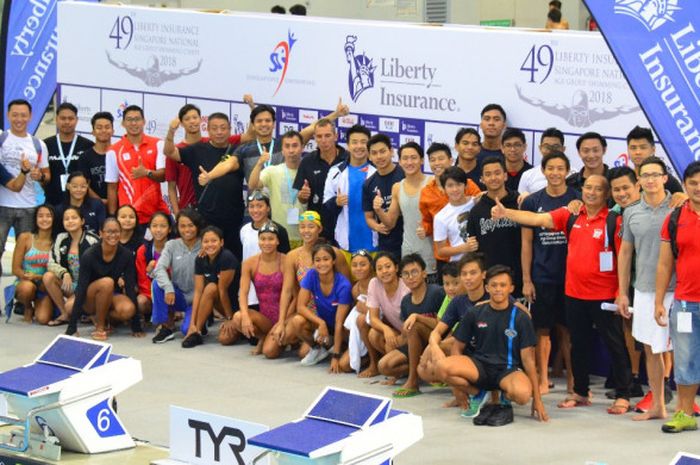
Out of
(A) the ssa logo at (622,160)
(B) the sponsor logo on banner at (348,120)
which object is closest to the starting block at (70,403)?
(A) the ssa logo at (622,160)

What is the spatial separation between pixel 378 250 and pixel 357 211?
1.18 feet

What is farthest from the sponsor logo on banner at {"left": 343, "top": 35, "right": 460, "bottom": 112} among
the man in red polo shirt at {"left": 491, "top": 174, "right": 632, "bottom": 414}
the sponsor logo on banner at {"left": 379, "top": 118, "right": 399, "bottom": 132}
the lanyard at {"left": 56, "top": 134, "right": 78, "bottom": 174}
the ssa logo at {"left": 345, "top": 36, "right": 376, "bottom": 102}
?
the lanyard at {"left": 56, "top": 134, "right": 78, "bottom": 174}

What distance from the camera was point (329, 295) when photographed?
1224cm

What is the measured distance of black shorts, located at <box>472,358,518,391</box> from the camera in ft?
34.1

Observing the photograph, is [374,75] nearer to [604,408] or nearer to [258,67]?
[258,67]

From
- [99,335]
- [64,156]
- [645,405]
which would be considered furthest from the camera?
[64,156]

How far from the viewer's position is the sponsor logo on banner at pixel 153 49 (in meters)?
15.2

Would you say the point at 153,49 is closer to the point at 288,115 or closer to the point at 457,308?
the point at 288,115

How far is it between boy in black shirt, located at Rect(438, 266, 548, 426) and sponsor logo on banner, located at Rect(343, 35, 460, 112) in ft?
8.93

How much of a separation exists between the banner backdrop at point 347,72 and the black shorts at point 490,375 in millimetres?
2130

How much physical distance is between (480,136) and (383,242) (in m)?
1.14

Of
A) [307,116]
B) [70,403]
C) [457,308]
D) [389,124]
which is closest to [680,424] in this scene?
[457,308]

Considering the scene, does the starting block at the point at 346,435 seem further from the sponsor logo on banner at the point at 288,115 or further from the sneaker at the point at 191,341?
the sponsor logo on banner at the point at 288,115

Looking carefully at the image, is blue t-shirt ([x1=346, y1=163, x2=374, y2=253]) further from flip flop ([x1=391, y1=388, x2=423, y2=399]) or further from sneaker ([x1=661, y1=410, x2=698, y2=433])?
sneaker ([x1=661, y1=410, x2=698, y2=433])
